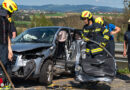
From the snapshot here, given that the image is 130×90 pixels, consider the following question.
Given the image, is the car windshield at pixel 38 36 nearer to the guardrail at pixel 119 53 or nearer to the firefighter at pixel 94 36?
the firefighter at pixel 94 36

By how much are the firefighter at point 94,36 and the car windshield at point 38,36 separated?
5.02 ft

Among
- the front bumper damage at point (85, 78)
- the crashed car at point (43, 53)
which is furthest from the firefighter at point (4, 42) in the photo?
the front bumper damage at point (85, 78)

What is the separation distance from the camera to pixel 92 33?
698 cm

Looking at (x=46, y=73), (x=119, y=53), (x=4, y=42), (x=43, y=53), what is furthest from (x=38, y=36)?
(x=119, y=53)

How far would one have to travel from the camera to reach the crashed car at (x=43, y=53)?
22.8 feet

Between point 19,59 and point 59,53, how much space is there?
1.83 metres

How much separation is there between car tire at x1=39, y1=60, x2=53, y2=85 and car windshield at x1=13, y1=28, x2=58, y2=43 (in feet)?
2.81

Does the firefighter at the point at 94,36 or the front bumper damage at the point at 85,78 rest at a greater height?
the firefighter at the point at 94,36

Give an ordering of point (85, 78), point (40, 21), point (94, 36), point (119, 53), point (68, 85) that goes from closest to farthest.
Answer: point (85, 78) < point (94, 36) < point (68, 85) < point (119, 53) < point (40, 21)

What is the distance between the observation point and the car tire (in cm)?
727

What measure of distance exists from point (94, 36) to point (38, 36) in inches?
83.5

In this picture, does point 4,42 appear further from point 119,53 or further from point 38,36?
point 119,53

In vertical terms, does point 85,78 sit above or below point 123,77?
above

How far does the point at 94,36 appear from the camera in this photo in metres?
6.95
